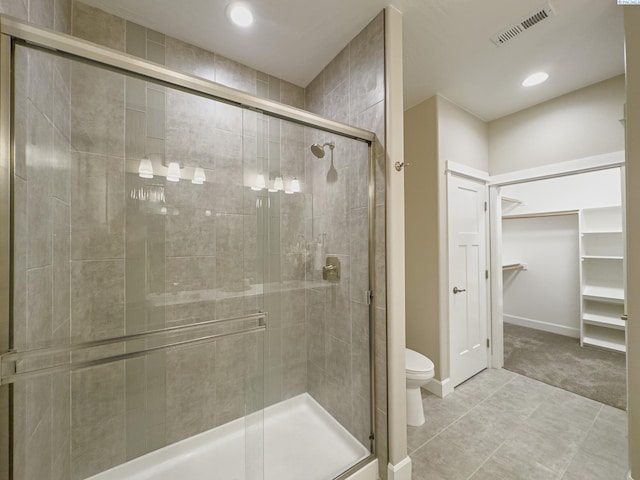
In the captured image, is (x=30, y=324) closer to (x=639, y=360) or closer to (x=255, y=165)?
(x=255, y=165)

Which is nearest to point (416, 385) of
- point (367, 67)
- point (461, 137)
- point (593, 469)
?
point (593, 469)

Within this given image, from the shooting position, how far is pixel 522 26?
1606 millimetres

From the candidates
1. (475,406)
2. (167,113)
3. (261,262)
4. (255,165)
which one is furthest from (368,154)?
(475,406)

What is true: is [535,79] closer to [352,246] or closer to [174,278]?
[352,246]

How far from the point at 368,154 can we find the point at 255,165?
0.69 m

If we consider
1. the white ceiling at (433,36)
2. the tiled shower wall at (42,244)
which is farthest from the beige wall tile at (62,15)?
the white ceiling at (433,36)

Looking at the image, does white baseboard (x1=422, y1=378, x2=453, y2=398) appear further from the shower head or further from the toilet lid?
the shower head

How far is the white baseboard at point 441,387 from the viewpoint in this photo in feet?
7.34

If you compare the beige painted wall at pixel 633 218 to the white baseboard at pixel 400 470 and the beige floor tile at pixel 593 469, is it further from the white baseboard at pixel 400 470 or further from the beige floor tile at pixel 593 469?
the white baseboard at pixel 400 470

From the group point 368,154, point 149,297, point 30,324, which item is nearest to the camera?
point 30,324

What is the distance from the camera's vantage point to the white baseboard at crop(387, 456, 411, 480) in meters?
1.38

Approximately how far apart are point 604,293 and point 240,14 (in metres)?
5.06

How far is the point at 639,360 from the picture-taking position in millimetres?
1280

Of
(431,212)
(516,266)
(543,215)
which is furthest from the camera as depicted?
(516,266)
